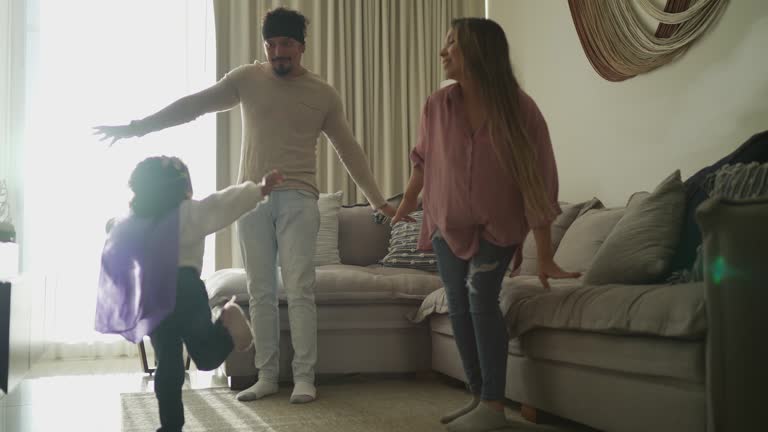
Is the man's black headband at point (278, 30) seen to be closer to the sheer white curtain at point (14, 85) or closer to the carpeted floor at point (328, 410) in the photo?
the carpeted floor at point (328, 410)

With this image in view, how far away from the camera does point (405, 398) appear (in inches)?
110

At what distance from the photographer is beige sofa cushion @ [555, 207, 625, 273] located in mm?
2943

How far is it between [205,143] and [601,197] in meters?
2.40

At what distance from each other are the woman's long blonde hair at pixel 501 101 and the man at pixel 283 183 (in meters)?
0.85

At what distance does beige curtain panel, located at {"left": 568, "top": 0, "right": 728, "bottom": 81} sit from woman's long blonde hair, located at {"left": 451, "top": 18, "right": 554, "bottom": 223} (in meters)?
1.11

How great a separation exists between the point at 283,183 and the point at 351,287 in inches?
25.8

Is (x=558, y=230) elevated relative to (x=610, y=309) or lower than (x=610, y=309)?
elevated

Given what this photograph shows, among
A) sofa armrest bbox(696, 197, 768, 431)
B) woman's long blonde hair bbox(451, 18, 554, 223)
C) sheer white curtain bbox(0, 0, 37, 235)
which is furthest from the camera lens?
sheer white curtain bbox(0, 0, 37, 235)

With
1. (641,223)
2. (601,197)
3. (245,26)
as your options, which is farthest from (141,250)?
(245,26)

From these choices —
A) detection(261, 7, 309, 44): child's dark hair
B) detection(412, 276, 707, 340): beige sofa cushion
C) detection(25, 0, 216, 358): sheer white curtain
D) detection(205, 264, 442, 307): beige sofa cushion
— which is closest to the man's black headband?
detection(261, 7, 309, 44): child's dark hair

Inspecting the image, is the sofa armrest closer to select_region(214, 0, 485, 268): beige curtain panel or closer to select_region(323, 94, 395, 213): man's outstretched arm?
select_region(323, 94, 395, 213): man's outstretched arm

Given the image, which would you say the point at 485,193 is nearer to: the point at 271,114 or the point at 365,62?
the point at 271,114

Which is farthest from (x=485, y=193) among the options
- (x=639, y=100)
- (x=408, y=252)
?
(x=408, y=252)

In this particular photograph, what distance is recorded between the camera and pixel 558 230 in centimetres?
336
